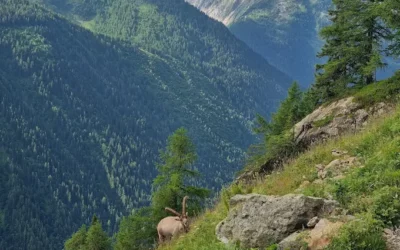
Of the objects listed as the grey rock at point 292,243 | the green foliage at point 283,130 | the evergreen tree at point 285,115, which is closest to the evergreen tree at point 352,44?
the green foliage at point 283,130

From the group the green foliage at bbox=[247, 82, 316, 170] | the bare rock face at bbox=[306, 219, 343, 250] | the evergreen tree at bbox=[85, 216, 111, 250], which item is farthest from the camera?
the evergreen tree at bbox=[85, 216, 111, 250]

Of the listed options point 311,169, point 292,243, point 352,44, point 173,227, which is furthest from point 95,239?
point 292,243

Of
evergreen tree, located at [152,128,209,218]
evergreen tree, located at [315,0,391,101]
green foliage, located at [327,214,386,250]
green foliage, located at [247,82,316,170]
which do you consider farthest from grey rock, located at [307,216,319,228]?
evergreen tree, located at [152,128,209,218]

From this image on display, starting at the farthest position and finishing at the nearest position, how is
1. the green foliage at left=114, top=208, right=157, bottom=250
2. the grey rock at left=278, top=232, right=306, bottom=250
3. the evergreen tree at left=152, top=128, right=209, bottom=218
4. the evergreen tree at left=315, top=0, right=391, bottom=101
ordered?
the green foliage at left=114, top=208, right=157, bottom=250 → the evergreen tree at left=152, top=128, right=209, bottom=218 → the evergreen tree at left=315, top=0, right=391, bottom=101 → the grey rock at left=278, top=232, right=306, bottom=250

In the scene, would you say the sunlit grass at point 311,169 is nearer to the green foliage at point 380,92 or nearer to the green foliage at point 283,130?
the green foliage at point 380,92

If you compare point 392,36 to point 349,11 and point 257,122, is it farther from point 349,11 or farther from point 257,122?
point 257,122

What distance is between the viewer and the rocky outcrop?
79.1 ft

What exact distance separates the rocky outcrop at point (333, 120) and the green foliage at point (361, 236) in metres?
16.0

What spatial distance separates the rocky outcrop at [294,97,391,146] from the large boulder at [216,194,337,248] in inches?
577

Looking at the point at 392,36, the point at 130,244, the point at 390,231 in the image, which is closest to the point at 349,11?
the point at 392,36

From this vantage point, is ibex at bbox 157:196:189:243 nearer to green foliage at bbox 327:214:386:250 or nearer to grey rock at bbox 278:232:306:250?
grey rock at bbox 278:232:306:250

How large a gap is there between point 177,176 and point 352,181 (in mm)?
25582

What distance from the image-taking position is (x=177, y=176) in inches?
1359

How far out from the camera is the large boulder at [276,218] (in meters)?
8.79
